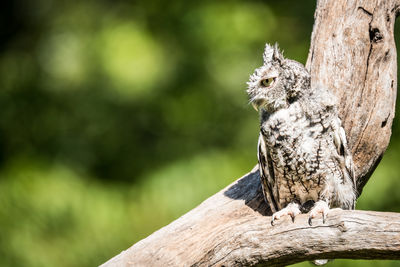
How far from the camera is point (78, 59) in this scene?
653 centimetres

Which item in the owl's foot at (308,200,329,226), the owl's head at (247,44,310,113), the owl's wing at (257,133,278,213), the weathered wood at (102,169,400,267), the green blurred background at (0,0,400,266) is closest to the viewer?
the weathered wood at (102,169,400,267)

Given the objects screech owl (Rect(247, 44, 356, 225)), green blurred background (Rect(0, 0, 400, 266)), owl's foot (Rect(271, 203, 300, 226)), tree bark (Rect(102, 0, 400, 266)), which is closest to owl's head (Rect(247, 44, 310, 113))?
screech owl (Rect(247, 44, 356, 225))

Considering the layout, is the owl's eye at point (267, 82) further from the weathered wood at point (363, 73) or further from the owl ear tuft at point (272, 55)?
the weathered wood at point (363, 73)

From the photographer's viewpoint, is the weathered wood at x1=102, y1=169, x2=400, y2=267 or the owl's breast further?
the owl's breast

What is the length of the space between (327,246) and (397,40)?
3.51 metres

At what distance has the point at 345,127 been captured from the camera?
3242 mm

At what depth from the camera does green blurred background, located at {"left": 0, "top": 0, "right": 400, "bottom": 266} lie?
5484mm

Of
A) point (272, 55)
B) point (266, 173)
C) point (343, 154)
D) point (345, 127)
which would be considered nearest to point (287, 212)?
point (266, 173)

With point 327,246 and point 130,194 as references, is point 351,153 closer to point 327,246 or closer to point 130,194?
point 327,246

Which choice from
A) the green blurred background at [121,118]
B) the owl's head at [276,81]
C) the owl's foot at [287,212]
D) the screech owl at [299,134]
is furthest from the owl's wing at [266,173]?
the green blurred background at [121,118]

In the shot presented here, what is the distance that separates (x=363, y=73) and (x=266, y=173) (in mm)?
767

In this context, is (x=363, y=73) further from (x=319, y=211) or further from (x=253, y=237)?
(x=253, y=237)

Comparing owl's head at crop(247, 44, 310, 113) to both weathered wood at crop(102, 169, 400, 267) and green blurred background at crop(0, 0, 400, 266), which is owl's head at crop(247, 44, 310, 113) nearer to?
weathered wood at crop(102, 169, 400, 267)

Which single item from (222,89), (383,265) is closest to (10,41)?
(222,89)
